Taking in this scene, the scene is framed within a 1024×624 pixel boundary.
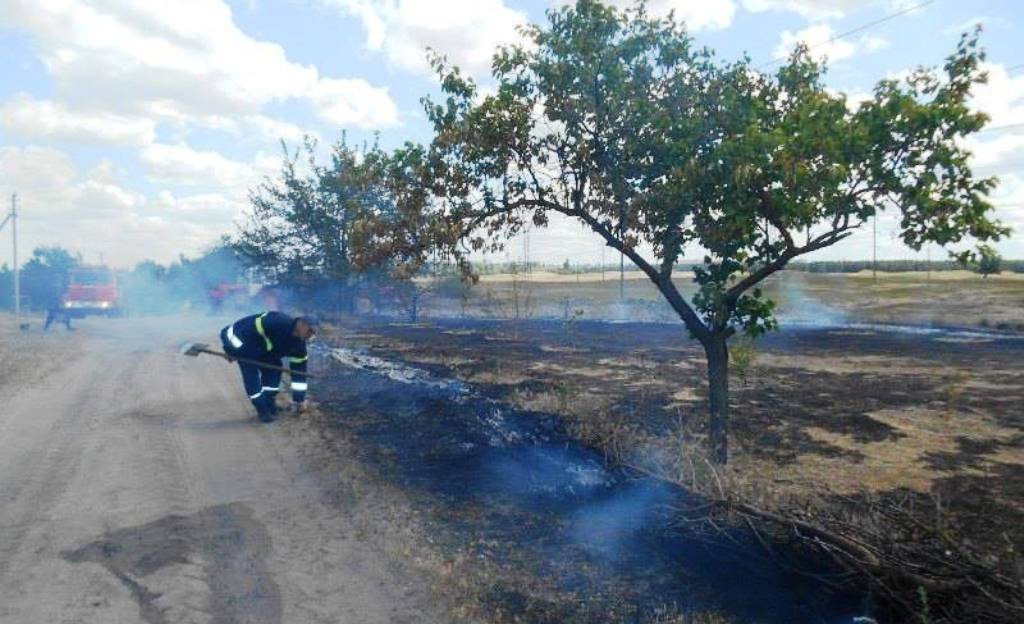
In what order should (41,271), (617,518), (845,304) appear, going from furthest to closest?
(41,271) → (845,304) → (617,518)

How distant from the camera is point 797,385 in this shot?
13078 millimetres

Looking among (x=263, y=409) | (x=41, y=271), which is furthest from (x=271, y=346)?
(x=41, y=271)

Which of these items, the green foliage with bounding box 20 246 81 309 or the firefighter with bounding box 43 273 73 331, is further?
the green foliage with bounding box 20 246 81 309

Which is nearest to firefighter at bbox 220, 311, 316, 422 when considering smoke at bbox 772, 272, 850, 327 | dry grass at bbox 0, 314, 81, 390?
dry grass at bbox 0, 314, 81, 390

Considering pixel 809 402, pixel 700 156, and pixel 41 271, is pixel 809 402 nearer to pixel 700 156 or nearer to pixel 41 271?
pixel 700 156

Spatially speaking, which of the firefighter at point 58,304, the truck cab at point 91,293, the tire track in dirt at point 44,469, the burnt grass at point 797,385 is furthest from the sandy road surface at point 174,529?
the truck cab at point 91,293

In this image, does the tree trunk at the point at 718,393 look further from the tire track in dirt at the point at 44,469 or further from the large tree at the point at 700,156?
the tire track in dirt at the point at 44,469

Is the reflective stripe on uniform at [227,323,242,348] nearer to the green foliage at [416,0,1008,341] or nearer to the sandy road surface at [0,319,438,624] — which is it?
the sandy road surface at [0,319,438,624]

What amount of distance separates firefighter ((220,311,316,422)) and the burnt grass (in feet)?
9.81

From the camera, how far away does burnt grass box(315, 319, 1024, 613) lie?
23.6ft

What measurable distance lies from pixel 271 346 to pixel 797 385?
336 inches

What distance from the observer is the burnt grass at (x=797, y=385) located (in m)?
7.20

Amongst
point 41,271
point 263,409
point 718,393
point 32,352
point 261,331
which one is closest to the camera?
point 718,393

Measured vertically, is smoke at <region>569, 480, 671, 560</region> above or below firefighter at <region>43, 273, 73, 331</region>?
below
